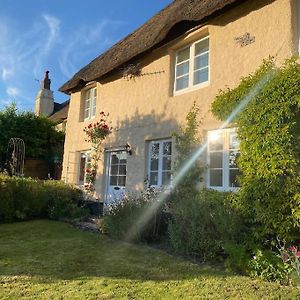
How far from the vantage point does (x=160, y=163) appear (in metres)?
10.9

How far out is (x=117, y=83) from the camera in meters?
13.4

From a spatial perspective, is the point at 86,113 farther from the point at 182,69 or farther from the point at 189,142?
the point at 189,142

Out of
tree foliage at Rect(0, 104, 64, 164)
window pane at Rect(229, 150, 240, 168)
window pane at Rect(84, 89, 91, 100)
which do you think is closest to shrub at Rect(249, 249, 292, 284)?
window pane at Rect(229, 150, 240, 168)

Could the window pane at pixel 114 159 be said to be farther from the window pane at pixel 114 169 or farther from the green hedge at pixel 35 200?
the green hedge at pixel 35 200

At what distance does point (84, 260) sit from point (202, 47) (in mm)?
6840

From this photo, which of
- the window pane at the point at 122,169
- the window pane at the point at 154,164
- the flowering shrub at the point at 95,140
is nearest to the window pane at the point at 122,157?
the window pane at the point at 122,169

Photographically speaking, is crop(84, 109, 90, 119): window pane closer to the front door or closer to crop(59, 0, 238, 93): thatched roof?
crop(59, 0, 238, 93): thatched roof

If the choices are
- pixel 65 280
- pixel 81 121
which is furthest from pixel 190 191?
pixel 81 121

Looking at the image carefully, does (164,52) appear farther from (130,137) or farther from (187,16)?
(130,137)

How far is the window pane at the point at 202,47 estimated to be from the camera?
396 inches

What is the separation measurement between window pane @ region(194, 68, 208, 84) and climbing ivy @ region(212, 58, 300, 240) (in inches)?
97.4

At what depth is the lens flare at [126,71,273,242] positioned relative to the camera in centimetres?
755

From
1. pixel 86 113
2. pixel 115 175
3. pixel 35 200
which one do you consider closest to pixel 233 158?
pixel 115 175

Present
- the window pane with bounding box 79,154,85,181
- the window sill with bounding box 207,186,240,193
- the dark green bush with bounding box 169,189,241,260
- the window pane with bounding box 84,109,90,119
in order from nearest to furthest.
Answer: the dark green bush with bounding box 169,189,241,260 < the window sill with bounding box 207,186,240,193 < the window pane with bounding box 79,154,85,181 < the window pane with bounding box 84,109,90,119
